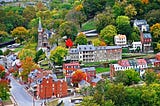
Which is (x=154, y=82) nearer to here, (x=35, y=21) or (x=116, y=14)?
(x=116, y=14)

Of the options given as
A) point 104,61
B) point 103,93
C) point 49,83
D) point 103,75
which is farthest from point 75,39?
point 103,93

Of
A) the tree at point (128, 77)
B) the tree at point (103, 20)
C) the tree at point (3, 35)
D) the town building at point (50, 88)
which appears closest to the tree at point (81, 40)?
the tree at point (103, 20)

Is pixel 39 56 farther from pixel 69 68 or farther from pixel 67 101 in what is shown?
pixel 67 101

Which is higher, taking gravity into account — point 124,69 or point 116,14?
point 116,14

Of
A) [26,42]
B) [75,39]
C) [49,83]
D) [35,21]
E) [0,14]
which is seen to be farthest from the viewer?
[0,14]

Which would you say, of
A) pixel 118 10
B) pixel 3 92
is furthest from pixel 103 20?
pixel 3 92
